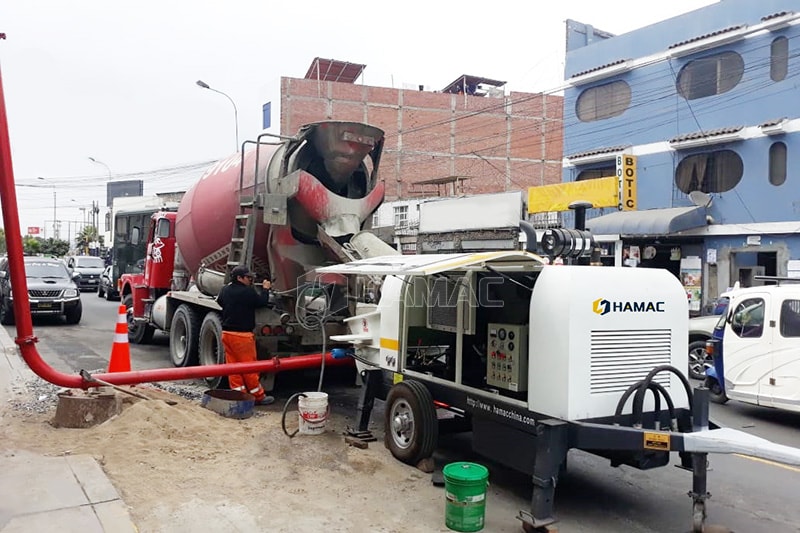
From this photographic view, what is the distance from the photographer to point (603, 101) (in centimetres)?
2419

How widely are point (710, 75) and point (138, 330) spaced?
18.2m

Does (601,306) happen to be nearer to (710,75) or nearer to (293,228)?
(293,228)

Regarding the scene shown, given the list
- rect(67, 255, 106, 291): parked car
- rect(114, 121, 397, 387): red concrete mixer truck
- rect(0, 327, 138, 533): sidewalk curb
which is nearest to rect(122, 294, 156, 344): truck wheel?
rect(114, 121, 397, 387): red concrete mixer truck

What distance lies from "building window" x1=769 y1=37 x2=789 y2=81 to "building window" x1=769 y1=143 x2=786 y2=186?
194cm

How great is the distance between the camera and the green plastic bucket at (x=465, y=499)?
4.57 m

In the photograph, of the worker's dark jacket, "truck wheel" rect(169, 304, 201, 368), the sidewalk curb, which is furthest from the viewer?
"truck wheel" rect(169, 304, 201, 368)

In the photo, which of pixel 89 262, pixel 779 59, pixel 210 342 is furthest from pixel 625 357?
pixel 89 262

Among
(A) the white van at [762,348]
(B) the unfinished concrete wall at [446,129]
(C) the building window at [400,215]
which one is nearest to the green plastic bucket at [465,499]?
(A) the white van at [762,348]

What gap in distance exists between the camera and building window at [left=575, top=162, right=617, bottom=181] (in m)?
24.0

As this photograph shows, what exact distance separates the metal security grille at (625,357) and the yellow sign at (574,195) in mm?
16814

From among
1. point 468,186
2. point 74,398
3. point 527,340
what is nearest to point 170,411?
point 74,398

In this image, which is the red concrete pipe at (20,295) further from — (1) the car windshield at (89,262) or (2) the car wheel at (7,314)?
(1) the car windshield at (89,262)

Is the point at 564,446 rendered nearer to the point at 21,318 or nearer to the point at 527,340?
the point at 527,340

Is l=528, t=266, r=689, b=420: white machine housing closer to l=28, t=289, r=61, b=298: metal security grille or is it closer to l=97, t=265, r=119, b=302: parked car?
l=28, t=289, r=61, b=298: metal security grille
